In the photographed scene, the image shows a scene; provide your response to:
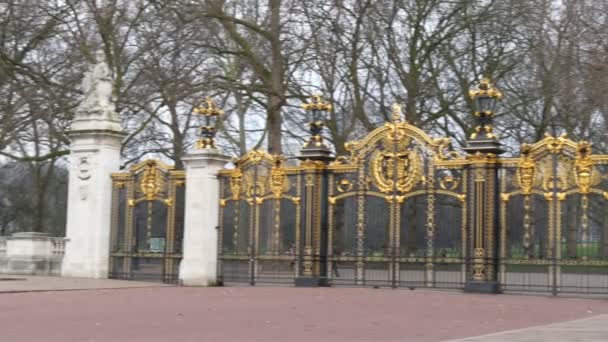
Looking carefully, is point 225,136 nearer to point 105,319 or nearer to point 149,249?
point 149,249

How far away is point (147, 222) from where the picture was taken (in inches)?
968

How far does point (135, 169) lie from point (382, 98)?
10.8 m

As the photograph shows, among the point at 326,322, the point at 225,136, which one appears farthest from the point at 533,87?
the point at 326,322

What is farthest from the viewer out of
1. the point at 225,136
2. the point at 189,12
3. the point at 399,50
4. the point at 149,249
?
the point at 225,136

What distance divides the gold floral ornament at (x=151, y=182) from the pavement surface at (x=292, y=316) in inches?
157

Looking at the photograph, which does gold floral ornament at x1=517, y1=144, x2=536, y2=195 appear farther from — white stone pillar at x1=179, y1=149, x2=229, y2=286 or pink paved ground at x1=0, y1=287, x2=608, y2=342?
white stone pillar at x1=179, y1=149, x2=229, y2=286

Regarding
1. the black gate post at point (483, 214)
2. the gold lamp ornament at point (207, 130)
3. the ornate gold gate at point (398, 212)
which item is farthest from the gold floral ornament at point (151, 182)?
the black gate post at point (483, 214)

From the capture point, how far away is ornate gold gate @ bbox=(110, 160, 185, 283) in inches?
945

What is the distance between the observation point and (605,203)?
1934cm

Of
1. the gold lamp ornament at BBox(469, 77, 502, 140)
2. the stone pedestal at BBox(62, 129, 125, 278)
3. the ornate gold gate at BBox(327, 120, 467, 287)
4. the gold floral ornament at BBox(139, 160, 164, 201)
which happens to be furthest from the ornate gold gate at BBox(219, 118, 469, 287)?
the stone pedestal at BBox(62, 129, 125, 278)

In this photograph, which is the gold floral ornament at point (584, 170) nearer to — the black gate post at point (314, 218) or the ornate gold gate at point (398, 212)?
the ornate gold gate at point (398, 212)

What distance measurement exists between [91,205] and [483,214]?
10.4m

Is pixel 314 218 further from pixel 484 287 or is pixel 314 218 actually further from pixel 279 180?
pixel 484 287

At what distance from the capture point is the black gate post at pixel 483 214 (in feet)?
66.7
